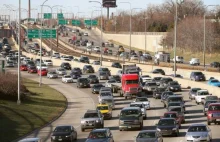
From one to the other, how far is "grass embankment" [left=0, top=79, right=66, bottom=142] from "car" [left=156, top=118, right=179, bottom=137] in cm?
1004

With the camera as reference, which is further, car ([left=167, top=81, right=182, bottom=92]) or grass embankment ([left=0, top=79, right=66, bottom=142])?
car ([left=167, top=81, right=182, bottom=92])

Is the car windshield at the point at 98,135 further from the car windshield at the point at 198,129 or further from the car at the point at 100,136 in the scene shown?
the car windshield at the point at 198,129

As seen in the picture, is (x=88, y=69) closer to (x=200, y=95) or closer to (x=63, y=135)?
(x=200, y=95)

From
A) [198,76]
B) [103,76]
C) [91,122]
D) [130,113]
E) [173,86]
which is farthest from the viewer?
[103,76]

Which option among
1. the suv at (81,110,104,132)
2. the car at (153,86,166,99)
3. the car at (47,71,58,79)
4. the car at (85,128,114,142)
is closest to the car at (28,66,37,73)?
the car at (47,71,58,79)

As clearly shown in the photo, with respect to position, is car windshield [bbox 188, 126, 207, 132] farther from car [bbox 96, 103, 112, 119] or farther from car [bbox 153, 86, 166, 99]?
car [bbox 153, 86, 166, 99]

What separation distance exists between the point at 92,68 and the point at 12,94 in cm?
4547

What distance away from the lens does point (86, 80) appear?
84.9 meters

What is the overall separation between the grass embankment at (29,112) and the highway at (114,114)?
1.02 metres

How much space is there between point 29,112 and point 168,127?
19.3m

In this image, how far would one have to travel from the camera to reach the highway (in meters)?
44.0

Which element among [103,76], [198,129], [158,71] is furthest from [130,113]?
[158,71]

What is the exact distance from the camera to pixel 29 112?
57.8 metres

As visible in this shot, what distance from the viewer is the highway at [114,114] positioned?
144 ft
